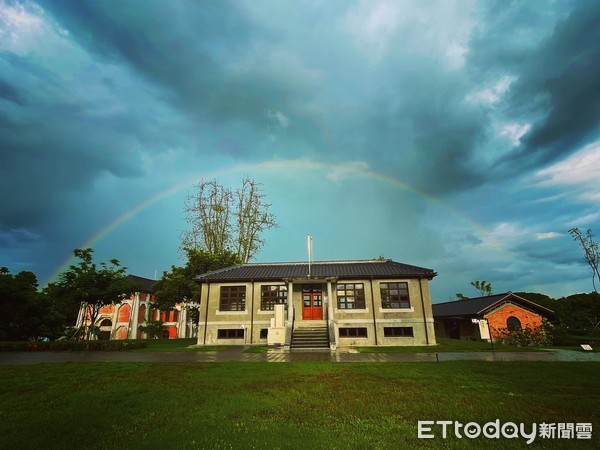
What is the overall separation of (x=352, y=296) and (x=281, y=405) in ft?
60.8

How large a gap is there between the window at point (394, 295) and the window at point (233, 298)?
11.1 metres

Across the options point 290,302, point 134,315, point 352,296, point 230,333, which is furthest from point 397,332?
point 134,315

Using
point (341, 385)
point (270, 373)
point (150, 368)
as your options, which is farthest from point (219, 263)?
point (341, 385)

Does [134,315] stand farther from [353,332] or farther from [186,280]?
[353,332]

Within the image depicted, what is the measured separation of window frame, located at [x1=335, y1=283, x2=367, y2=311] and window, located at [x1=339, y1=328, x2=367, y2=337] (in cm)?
155

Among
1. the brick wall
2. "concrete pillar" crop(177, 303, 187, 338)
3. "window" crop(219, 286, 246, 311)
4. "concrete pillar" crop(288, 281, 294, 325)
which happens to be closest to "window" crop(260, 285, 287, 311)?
"concrete pillar" crop(288, 281, 294, 325)

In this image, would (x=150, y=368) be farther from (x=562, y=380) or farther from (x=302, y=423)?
(x=562, y=380)

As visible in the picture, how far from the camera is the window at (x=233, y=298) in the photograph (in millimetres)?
25078

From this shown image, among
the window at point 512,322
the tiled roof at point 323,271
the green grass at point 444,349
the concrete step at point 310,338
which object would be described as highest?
the tiled roof at point 323,271

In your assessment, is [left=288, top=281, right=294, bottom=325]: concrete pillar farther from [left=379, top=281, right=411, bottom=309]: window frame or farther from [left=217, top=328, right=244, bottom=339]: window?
[left=379, top=281, right=411, bottom=309]: window frame

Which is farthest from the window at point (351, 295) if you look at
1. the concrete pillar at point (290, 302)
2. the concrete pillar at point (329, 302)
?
the concrete pillar at point (290, 302)

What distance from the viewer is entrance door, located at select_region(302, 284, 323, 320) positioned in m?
25.0

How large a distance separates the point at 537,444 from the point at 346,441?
9.71 feet

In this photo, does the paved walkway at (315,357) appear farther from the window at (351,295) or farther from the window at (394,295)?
the window at (351,295)
